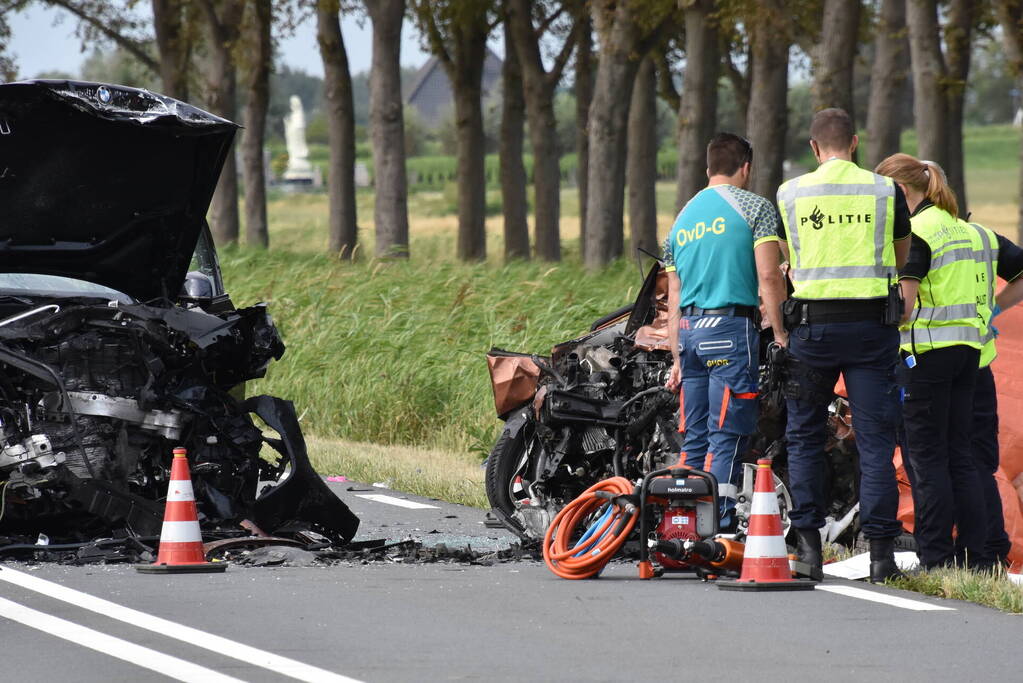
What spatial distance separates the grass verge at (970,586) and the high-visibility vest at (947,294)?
3.47 feet

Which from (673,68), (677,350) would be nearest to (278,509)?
(677,350)

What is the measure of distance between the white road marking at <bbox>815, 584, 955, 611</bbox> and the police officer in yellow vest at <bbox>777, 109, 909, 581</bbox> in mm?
183

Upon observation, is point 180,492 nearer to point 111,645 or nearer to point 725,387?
point 111,645

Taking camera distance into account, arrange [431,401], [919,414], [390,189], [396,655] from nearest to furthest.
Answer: [396,655] → [919,414] → [431,401] → [390,189]

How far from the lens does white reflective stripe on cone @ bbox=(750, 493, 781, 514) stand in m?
8.09

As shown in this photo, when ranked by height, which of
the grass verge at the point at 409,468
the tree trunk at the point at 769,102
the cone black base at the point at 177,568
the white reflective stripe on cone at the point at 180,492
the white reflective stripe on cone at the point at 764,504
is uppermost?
the tree trunk at the point at 769,102

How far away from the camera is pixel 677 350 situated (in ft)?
29.6

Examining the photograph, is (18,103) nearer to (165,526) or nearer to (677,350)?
(165,526)

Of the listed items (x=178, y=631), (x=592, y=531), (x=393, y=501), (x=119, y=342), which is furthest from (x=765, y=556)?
(x=393, y=501)

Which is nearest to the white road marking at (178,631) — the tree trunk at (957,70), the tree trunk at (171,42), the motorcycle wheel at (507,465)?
the motorcycle wheel at (507,465)

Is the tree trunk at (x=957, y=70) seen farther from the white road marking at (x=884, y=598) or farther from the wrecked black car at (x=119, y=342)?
the white road marking at (x=884, y=598)

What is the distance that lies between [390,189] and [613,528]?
21.3 metres

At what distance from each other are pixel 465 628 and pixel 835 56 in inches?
610

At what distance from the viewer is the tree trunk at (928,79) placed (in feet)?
78.0
